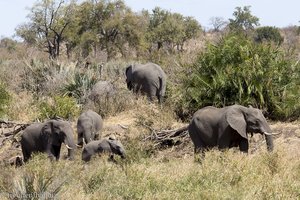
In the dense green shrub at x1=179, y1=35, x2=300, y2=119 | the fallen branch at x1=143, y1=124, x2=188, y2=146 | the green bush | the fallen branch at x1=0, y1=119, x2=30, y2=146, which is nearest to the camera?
the fallen branch at x1=143, y1=124, x2=188, y2=146

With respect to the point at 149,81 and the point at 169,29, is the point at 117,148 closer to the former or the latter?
the point at 149,81

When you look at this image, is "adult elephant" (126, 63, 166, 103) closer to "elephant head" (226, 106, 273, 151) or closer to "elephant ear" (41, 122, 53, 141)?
"elephant ear" (41, 122, 53, 141)

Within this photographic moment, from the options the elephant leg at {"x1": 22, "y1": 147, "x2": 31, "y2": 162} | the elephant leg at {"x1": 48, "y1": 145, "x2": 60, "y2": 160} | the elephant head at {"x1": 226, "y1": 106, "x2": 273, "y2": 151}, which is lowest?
the elephant leg at {"x1": 22, "y1": 147, "x2": 31, "y2": 162}

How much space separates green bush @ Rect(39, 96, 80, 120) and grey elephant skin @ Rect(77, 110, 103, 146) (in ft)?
6.13

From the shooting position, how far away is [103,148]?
12734 millimetres

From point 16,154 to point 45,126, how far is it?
2.36 m

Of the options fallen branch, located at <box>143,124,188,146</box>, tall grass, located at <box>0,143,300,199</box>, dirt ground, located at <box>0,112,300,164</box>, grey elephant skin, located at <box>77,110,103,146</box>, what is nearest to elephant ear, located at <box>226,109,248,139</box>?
tall grass, located at <box>0,143,300,199</box>

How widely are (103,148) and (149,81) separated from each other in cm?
539

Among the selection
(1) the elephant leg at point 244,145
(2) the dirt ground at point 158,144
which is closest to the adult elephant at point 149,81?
(2) the dirt ground at point 158,144

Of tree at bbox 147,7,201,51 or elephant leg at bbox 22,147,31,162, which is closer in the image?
elephant leg at bbox 22,147,31,162

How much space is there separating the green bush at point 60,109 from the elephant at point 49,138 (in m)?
2.94

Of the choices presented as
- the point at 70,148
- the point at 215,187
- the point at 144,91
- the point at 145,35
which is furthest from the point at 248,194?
the point at 145,35

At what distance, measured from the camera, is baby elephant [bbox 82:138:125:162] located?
1259 centimetres

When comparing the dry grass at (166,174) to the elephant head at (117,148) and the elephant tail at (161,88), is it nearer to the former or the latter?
the elephant head at (117,148)
